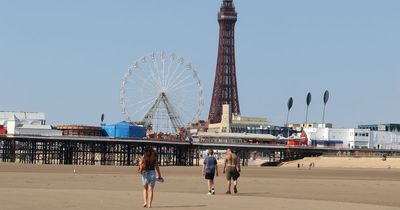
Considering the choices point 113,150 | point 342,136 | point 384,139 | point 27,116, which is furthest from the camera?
point 384,139

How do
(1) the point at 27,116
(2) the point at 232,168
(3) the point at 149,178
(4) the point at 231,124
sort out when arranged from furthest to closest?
1. (4) the point at 231,124
2. (1) the point at 27,116
3. (2) the point at 232,168
4. (3) the point at 149,178

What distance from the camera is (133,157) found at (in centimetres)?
9788

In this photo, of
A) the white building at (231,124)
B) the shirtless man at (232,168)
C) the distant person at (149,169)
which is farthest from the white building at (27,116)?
the distant person at (149,169)

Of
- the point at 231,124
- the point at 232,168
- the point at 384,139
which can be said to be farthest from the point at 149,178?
the point at 231,124

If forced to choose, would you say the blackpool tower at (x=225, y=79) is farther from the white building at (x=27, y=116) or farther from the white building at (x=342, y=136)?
the white building at (x=27, y=116)

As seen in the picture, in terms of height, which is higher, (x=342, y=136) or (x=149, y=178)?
(x=342, y=136)

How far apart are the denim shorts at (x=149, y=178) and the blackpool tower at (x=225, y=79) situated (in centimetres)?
16410

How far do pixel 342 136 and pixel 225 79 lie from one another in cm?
4022

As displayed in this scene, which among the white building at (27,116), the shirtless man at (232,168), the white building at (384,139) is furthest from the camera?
the white building at (384,139)

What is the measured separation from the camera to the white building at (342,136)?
144875 mm

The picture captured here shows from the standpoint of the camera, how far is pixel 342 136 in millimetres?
148250

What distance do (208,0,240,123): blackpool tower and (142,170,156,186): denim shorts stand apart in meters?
164

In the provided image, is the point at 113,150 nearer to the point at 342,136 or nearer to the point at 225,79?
the point at 342,136

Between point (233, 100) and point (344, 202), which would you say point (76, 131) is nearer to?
point (233, 100)
